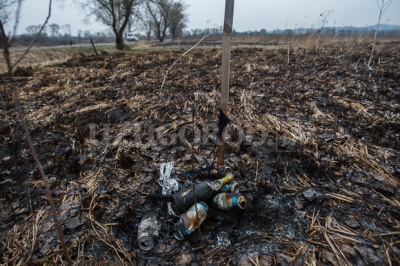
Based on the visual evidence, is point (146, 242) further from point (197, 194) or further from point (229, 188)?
point (229, 188)

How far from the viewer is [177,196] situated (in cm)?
163

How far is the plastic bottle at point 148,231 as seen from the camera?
1.44 metres

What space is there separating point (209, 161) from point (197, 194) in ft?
2.36

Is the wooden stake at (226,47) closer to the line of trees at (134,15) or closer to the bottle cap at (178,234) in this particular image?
the bottle cap at (178,234)

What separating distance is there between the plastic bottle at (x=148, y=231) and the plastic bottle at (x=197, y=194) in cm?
21

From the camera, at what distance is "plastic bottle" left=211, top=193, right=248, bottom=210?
1540mm

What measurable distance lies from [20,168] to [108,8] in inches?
674

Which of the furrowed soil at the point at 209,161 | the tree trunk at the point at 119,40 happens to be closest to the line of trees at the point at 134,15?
the tree trunk at the point at 119,40

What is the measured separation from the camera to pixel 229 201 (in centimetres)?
158

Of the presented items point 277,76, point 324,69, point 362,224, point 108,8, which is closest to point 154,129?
point 362,224

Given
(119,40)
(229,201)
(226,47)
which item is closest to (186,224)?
(229,201)

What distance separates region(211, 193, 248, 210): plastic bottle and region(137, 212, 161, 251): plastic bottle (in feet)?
1.50

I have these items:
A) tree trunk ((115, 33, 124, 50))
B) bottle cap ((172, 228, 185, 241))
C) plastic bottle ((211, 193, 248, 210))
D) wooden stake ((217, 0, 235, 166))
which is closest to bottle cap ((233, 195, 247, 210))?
plastic bottle ((211, 193, 248, 210))

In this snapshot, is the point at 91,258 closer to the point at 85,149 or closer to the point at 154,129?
the point at 85,149
